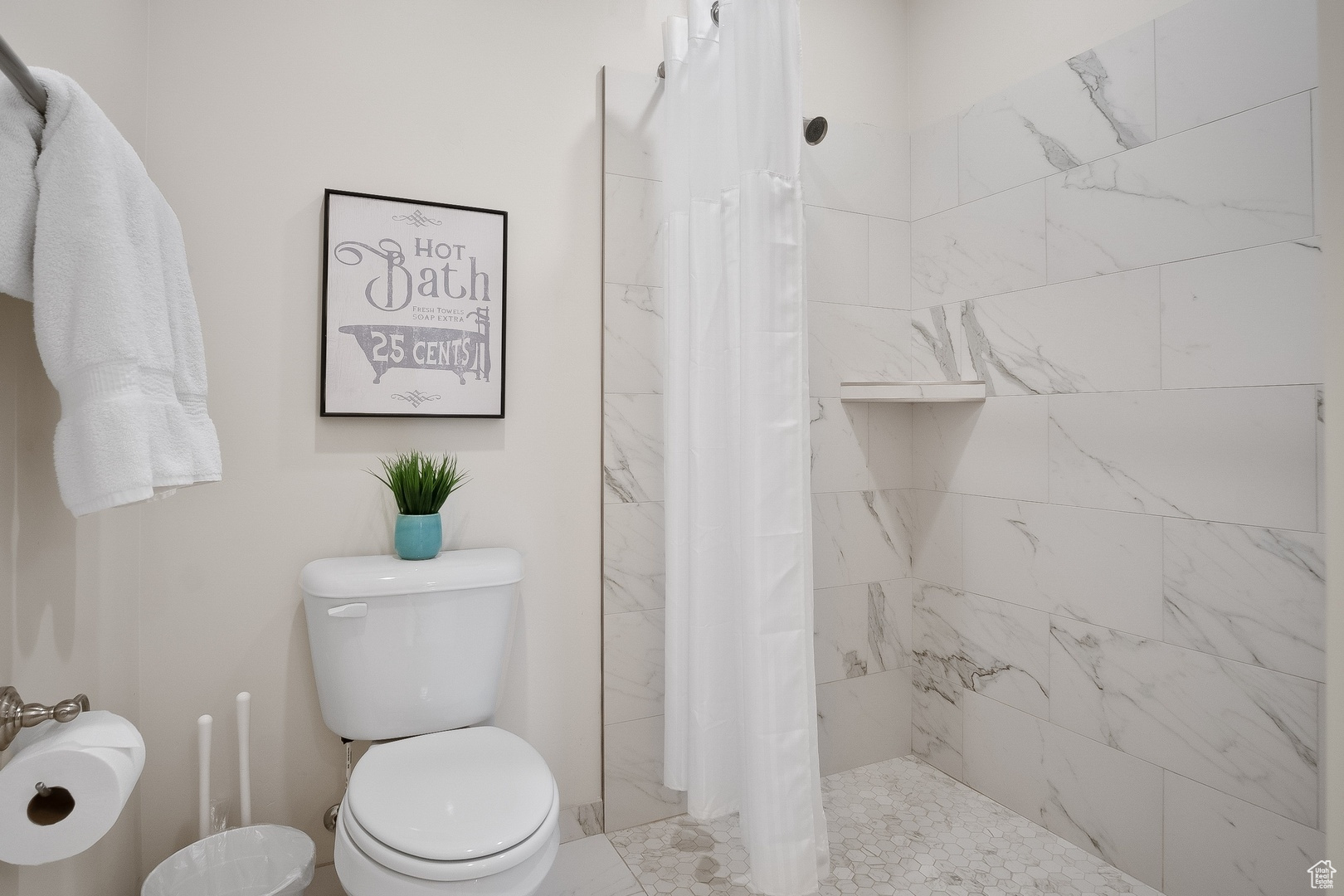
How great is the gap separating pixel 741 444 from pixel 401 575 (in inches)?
29.1

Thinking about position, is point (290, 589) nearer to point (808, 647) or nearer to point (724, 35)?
point (808, 647)

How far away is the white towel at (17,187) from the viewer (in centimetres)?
86

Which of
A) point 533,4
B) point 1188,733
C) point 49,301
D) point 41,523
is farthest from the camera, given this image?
point 533,4

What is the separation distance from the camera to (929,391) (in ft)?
6.38

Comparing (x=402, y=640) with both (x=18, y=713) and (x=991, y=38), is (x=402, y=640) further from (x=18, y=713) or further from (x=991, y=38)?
(x=991, y=38)

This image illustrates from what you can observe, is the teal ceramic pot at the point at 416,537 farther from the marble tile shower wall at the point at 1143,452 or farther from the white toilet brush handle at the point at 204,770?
the marble tile shower wall at the point at 1143,452

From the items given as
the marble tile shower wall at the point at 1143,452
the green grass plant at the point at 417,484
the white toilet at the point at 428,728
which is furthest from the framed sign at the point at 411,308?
the marble tile shower wall at the point at 1143,452

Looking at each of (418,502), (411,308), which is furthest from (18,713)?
(411,308)

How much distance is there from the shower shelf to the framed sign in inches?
40.7

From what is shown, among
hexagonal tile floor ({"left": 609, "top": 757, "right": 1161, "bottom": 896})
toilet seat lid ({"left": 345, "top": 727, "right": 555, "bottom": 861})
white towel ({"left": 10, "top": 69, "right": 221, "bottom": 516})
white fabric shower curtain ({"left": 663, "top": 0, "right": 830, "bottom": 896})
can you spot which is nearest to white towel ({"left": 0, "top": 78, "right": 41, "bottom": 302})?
white towel ({"left": 10, "top": 69, "right": 221, "bottom": 516})

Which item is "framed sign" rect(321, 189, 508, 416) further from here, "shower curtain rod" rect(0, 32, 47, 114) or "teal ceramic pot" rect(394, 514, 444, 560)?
"shower curtain rod" rect(0, 32, 47, 114)

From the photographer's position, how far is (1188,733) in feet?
4.89

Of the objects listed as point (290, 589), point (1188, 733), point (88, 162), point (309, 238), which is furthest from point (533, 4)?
point (1188, 733)

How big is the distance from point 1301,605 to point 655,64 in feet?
6.15
